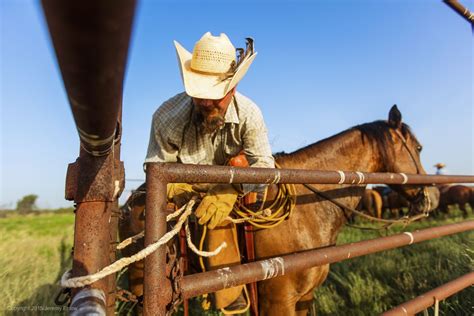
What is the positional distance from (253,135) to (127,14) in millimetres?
1848

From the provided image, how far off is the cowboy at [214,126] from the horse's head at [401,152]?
1433mm

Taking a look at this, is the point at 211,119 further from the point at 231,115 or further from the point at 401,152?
the point at 401,152

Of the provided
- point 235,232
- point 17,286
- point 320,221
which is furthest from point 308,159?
point 17,286

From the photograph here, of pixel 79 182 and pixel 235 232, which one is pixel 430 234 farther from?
pixel 79 182

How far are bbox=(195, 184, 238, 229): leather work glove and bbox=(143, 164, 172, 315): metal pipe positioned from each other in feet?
2.02

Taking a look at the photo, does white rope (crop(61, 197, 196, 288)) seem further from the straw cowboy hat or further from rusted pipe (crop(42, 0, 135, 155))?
the straw cowboy hat

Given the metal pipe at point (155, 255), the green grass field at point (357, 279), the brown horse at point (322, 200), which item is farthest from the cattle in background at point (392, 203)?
the metal pipe at point (155, 255)

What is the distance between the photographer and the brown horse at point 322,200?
2207mm

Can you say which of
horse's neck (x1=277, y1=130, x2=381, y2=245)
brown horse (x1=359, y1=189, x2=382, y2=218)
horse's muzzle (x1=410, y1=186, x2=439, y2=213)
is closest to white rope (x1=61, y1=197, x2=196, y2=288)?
horse's neck (x1=277, y1=130, x2=381, y2=245)

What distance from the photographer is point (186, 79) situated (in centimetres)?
190

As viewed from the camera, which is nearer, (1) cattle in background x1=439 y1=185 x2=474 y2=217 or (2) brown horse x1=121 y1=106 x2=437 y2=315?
(2) brown horse x1=121 y1=106 x2=437 y2=315

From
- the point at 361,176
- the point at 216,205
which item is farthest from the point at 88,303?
the point at 361,176

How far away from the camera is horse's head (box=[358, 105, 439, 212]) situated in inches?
120

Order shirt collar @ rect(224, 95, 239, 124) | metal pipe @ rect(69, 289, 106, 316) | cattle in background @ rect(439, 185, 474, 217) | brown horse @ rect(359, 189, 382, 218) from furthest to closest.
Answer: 1. brown horse @ rect(359, 189, 382, 218)
2. cattle in background @ rect(439, 185, 474, 217)
3. shirt collar @ rect(224, 95, 239, 124)
4. metal pipe @ rect(69, 289, 106, 316)
